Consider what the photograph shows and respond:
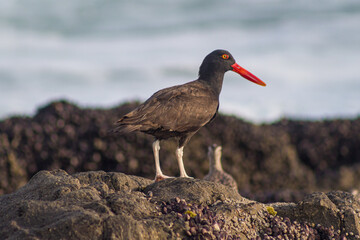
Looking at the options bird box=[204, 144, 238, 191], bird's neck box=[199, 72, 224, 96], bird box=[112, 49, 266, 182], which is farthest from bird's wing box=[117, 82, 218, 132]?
bird box=[204, 144, 238, 191]

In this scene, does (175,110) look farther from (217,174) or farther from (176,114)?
(217,174)

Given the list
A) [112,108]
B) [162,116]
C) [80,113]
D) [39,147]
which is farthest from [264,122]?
[162,116]

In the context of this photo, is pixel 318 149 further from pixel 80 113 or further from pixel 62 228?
pixel 62 228

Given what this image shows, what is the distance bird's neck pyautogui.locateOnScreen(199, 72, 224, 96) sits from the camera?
867cm

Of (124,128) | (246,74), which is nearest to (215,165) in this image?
(246,74)

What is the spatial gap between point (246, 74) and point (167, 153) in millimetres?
4630

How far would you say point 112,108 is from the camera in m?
15.2

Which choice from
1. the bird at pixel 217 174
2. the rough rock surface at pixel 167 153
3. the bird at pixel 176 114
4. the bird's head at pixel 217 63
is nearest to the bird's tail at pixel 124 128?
the bird at pixel 176 114

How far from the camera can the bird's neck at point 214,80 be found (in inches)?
341

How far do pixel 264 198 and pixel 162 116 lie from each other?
4.91 m

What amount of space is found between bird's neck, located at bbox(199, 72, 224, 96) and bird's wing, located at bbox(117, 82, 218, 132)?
15.8 inches

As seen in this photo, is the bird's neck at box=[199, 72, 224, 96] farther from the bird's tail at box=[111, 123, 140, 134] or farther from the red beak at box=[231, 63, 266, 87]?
the bird's tail at box=[111, 123, 140, 134]

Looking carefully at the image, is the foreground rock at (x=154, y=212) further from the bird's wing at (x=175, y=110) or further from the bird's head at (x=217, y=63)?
the bird's head at (x=217, y=63)

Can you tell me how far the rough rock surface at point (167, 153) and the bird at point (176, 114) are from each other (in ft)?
13.5
